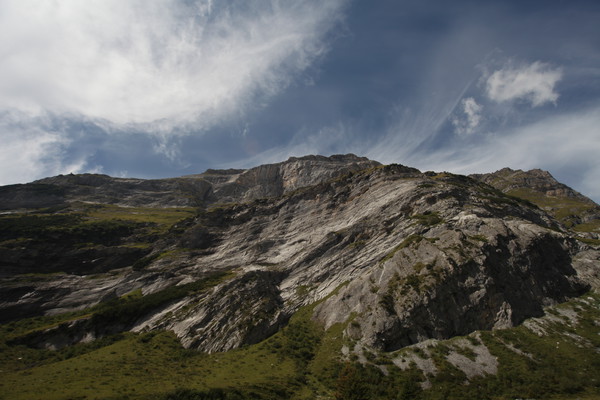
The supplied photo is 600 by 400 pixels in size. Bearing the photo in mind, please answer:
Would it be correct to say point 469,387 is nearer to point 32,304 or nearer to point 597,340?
point 597,340

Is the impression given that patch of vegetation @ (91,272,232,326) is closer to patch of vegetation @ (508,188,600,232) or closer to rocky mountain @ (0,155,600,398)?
rocky mountain @ (0,155,600,398)

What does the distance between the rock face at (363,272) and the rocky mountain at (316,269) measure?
13.4 inches

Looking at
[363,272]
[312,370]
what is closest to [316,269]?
[363,272]

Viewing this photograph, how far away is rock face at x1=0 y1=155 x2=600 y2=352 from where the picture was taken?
165 ft

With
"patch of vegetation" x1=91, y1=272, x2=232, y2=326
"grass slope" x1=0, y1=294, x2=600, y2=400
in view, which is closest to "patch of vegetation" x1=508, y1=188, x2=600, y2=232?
"grass slope" x1=0, y1=294, x2=600, y2=400

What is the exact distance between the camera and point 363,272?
219 feet

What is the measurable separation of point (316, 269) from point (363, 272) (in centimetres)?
1534

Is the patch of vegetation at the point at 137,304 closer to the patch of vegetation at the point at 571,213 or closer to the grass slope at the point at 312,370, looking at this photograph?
the grass slope at the point at 312,370

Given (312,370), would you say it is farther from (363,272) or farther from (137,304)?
(137,304)

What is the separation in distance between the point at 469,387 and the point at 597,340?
847 inches

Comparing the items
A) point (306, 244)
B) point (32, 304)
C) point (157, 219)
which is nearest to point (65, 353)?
point (32, 304)

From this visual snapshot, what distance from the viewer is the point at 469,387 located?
37312 mm

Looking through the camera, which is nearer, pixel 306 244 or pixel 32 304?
pixel 32 304

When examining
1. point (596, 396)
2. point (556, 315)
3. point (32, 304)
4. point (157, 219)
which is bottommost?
point (596, 396)
